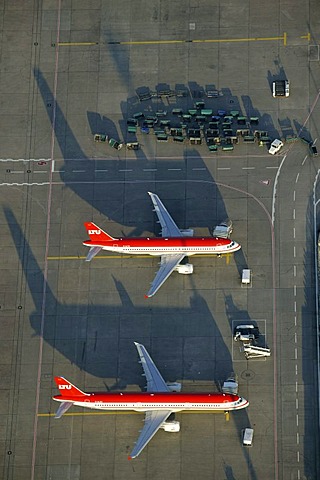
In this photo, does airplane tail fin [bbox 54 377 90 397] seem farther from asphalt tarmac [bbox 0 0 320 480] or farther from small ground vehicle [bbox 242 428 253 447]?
small ground vehicle [bbox 242 428 253 447]

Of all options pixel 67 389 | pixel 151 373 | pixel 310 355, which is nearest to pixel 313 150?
pixel 310 355

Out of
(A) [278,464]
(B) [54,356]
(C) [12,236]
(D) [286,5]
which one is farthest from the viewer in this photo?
(D) [286,5]

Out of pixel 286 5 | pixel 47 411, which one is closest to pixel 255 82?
pixel 286 5

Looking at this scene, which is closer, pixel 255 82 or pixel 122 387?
pixel 122 387

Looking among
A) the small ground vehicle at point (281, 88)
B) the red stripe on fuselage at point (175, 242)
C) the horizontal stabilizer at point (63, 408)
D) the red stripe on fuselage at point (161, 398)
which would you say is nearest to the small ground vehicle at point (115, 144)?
the red stripe on fuselage at point (175, 242)

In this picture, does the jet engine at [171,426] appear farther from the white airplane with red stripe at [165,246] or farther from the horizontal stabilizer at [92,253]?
the horizontal stabilizer at [92,253]

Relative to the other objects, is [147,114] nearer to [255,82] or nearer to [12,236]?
[255,82]

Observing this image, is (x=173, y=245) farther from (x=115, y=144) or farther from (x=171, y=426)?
(x=171, y=426)

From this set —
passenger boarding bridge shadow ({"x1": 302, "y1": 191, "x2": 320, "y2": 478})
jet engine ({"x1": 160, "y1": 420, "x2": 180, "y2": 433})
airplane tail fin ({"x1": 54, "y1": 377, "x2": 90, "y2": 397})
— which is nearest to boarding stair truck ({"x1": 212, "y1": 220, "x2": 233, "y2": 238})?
passenger boarding bridge shadow ({"x1": 302, "y1": 191, "x2": 320, "y2": 478})
